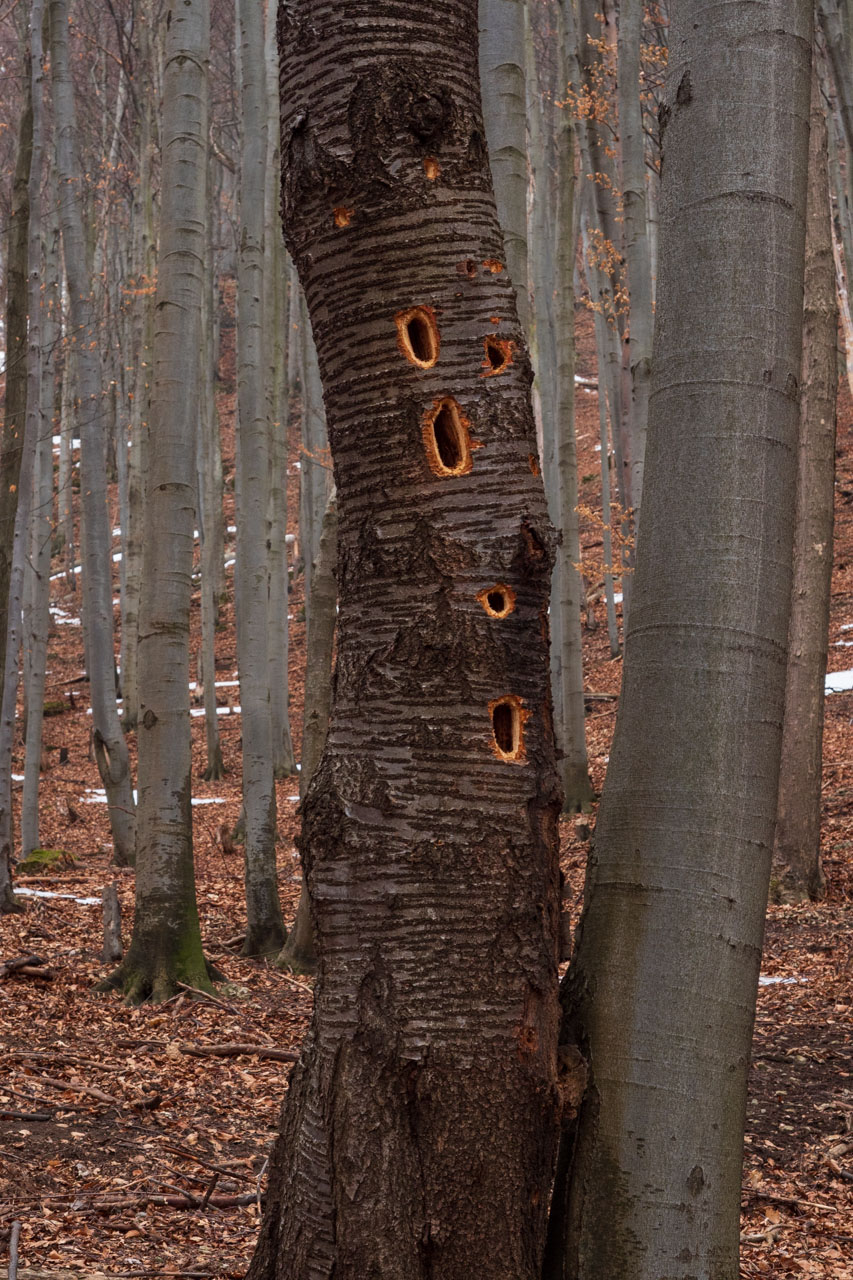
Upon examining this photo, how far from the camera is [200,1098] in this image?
420cm

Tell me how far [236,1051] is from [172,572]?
2399 mm

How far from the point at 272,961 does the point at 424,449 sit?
535 centimetres

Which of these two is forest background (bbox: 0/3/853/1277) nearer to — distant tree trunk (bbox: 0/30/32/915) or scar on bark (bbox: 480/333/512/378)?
distant tree trunk (bbox: 0/30/32/915)

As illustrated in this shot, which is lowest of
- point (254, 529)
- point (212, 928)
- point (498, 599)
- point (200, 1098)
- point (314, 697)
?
point (200, 1098)

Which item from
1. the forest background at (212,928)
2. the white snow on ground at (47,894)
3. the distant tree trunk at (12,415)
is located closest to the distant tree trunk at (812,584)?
the forest background at (212,928)

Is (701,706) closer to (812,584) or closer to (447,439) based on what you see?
(447,439)

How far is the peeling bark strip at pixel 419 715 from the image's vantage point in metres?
1.71

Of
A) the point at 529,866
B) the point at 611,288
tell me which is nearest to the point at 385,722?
the point at 529,866

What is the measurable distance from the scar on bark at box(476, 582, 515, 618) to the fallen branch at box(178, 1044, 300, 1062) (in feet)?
11.5

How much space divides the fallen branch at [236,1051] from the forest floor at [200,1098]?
26 mm

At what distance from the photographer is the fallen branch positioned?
469 centimetres

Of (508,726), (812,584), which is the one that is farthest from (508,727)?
(812,584)

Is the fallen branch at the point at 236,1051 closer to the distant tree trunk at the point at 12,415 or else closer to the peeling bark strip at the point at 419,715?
the peeling bark strip at the point at 419,715

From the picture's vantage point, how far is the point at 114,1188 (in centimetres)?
322
